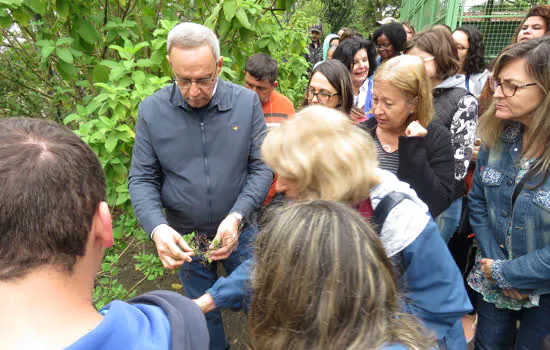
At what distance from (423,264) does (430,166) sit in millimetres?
844

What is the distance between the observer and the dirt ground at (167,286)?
3114mm

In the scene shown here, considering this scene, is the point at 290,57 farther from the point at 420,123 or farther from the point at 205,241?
the point at 205,241

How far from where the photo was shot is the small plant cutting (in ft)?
6.09

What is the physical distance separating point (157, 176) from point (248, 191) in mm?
577

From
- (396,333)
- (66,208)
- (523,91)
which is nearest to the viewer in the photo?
(66,208)

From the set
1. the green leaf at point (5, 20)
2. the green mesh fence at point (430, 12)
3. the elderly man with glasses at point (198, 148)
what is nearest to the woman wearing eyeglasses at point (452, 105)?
the elderly man with glasses at point (198, 148)

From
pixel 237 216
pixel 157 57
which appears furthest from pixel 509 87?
pixel 157 57

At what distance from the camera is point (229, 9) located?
8.25 ft

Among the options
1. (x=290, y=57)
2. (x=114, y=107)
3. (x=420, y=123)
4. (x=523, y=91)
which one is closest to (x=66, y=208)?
(x=114, y=107)

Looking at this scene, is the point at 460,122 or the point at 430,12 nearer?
the point at 460,122

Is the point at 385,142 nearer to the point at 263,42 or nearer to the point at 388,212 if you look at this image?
the point at 388,212

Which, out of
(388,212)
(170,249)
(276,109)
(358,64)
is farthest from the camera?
(358,64)

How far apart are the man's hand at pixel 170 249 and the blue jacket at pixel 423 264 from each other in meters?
0.53

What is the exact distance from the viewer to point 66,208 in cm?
82
